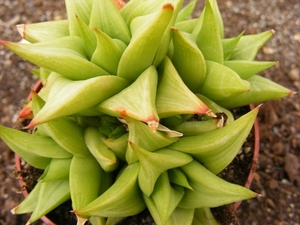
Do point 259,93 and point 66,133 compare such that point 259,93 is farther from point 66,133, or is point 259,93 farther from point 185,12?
point 66,133

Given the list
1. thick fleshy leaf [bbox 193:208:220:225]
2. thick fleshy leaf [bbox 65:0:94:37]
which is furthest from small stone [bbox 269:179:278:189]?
thick fleshy leaf [bbox 65:0:94:37]

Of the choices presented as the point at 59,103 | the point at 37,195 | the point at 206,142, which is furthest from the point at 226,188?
the point at 37,195

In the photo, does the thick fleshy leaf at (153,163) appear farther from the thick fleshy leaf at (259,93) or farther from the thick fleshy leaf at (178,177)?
the thick fleshy leaf at (259,93)

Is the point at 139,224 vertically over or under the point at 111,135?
under

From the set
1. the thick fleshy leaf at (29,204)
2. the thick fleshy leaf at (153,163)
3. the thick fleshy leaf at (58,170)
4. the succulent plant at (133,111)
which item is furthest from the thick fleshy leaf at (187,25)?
the thick fleshy leaf at (29,204)

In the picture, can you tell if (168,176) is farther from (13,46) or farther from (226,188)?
(13,46)

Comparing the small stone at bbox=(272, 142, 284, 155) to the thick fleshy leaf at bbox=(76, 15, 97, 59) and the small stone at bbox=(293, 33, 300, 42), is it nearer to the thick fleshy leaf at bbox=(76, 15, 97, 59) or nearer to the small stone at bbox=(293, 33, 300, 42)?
the small stone at bbox=(293, 33, 300, 42)
